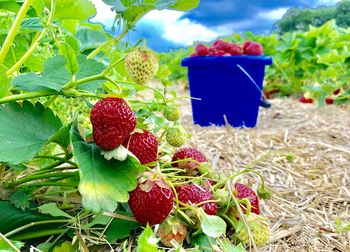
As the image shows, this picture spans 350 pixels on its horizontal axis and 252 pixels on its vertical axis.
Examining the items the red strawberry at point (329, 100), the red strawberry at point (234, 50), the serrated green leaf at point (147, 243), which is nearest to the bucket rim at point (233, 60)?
the red strawberry at point (234, 50)

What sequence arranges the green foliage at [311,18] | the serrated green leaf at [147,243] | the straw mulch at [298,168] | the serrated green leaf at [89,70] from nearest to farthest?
the serrated green leaf at [147,243], the serrated green leaf at [89,70], the straw mulch at [298,168], the green foliage at [311,18]

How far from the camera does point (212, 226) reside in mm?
767

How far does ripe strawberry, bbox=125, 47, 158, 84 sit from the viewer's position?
2.60 ft

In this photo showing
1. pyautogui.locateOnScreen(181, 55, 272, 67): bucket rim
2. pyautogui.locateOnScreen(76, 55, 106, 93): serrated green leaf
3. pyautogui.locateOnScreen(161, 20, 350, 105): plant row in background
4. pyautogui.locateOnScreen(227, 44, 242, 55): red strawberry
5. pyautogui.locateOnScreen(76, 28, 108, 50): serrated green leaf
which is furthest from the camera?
pyautogui.locateOnScreen(161, 20, 350, 105): plant row in background

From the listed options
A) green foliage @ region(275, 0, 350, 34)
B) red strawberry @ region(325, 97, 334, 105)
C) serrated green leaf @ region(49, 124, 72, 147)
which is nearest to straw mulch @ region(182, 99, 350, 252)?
serrated green leaf @ region(49, 124, 72, 147)

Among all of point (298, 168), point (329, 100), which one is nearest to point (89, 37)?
point (298, 168)

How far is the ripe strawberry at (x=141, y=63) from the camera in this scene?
79cm

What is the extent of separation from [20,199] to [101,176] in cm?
21

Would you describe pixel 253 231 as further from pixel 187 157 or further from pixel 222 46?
pixel 222 46

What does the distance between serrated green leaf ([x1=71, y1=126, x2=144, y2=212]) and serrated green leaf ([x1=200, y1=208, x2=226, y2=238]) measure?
14 centimetres

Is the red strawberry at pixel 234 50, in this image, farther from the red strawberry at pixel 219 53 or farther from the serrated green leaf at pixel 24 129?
the serrated green leaf at pixel 24 129

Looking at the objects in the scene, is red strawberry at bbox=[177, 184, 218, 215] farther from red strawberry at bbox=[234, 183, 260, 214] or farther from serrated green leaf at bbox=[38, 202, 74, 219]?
serrated green leaf at bbox=[38, 202, 74, 219]

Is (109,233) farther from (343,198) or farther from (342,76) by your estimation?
(342,76)

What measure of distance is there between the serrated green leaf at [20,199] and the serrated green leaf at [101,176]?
0.18 m
